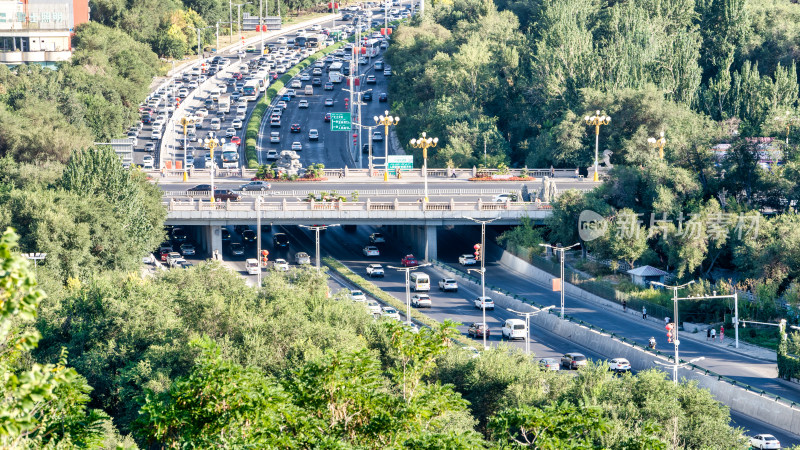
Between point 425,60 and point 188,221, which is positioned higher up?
point 425,60

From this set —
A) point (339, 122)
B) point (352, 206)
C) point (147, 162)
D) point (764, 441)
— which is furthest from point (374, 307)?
point (147, 162)

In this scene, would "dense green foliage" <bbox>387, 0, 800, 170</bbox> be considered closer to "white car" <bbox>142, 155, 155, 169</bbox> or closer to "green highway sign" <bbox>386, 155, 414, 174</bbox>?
"green highway sign" <bbox>386, 155, 414, 174</bbox>

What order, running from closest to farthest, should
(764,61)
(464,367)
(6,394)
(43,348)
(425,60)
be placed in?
1. (6,394)
2. (464,367)
3. (43,348)
4. (764,61)
5. (425,60)

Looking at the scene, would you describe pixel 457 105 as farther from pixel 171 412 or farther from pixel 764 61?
pixel 171 412

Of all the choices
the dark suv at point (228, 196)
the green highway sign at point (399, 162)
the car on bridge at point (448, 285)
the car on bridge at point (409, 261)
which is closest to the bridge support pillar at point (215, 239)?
the dark suv at point (228, 196)

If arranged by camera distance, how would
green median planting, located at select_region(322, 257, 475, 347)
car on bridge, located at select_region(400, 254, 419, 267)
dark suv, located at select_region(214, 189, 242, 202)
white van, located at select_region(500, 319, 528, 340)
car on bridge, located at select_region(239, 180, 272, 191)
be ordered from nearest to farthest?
white van, located at select_region(500, 319, 528, 340), green median planting, located at select_region(322, 257, 475, 347), car on bridge, located at select_region(400, 254, 419, 267), dark suv, located at select_region(214, 189, 242, 202), car on bridge, located at select_region(239, 180, 272, 191)

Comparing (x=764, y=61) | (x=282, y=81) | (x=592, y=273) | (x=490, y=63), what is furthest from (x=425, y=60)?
(x=592, y=273)

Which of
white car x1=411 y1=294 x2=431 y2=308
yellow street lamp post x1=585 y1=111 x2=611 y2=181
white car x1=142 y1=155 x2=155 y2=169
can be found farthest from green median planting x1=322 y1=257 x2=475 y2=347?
white car x1=142 y1=155 x2=155 y2=169
